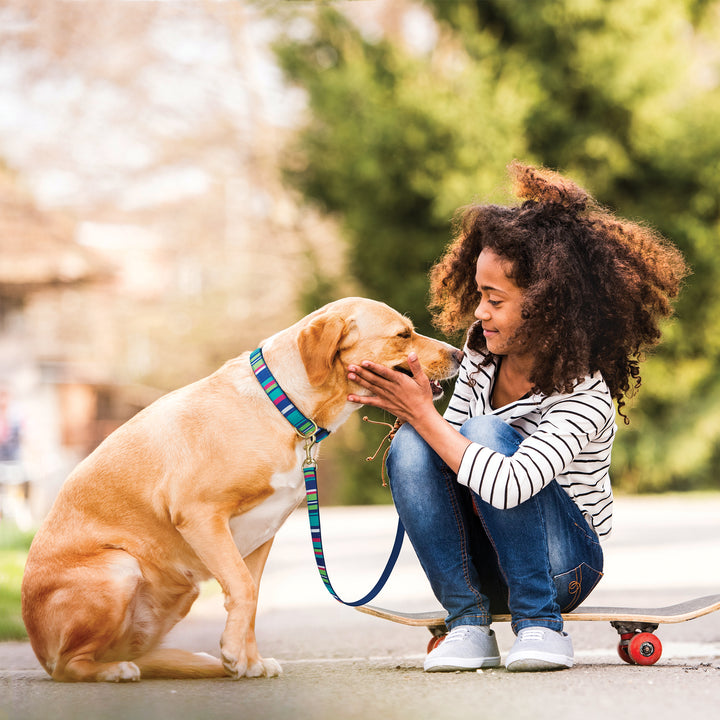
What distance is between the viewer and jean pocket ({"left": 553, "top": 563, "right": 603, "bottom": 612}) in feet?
9.67

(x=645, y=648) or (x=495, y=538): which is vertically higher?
(x=495, y=538)

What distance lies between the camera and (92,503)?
2.92m

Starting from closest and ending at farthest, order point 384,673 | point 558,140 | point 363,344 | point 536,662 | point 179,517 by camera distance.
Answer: point 536,662 < point 179,517 < point 384,673 < point 363,344 < point 558,140

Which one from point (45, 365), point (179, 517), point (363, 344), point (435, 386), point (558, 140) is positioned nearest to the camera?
point (179, 517)

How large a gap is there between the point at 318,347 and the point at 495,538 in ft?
2.69

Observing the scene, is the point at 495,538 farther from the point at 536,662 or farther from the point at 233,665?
the point at 233,665

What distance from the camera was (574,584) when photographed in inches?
117

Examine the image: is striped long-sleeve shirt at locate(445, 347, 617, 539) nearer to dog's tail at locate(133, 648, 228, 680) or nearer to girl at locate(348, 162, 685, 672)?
girl at locate(348, 162, 685, 672)

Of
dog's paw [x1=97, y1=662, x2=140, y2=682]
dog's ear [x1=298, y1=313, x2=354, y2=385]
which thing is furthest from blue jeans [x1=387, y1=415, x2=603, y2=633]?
dog's paw [x1=97, y1=662, x2=140, y2=682]

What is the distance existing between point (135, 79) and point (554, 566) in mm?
19154

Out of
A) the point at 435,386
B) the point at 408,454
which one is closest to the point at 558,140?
the point at 435,386

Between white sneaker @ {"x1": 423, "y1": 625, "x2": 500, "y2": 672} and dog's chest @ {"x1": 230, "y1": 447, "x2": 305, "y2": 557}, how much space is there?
0.63 m

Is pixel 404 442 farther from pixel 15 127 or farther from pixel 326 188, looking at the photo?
pixel 15 127

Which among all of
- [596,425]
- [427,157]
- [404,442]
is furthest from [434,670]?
[427,157]
